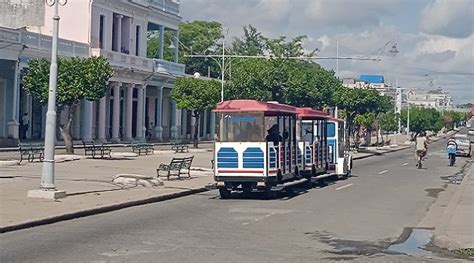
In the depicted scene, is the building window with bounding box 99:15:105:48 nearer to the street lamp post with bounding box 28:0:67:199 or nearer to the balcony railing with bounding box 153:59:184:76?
→ the balcony railing with bounding box 153:59:184:76

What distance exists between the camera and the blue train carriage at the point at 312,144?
97.7 ft

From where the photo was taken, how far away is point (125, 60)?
70125 millimetres

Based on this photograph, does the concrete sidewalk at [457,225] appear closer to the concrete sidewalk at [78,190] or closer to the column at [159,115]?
the concrete sidewalk at [78,190]

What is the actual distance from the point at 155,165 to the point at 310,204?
58.2 feet

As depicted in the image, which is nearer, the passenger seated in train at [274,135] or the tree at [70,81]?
the passenger seated in train at [274,135]

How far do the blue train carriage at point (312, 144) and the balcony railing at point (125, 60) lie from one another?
1353 inches

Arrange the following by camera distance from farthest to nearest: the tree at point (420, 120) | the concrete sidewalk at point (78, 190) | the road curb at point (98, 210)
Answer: the tree at point (420, 120) < the concrete sidewalk at point (78, 190) < the road curb at point (98, 210)

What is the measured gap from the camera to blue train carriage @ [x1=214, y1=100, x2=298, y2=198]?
2488cm

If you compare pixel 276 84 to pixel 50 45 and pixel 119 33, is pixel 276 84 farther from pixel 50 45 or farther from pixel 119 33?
pixel 119 33

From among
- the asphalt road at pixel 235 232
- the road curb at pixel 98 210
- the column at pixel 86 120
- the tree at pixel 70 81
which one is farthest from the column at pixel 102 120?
the asphalt road at pixel 235 232

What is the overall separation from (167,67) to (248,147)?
54.1 meters

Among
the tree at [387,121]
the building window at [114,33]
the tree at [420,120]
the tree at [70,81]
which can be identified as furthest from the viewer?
the tree at [420,120]

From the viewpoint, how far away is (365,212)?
2244 centimetres

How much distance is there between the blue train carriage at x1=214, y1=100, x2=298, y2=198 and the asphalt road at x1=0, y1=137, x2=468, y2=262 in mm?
607
